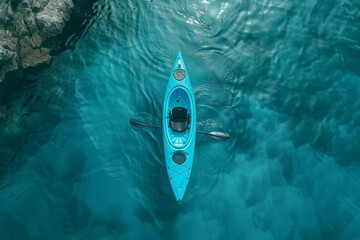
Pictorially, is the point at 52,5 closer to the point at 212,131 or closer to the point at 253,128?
the point at 212,131

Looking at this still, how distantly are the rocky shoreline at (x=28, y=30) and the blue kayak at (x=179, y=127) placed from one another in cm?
572

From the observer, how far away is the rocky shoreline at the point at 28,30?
13.7 meters

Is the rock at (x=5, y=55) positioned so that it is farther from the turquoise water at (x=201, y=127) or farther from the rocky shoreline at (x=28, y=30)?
the turquoise water at (x=201, y=127)

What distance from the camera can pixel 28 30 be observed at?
14.5 m

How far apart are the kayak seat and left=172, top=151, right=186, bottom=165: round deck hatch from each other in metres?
0.95

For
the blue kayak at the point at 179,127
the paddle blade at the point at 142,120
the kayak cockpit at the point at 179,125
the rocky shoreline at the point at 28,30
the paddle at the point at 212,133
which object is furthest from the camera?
the rocky shoreline at the point at 28,30

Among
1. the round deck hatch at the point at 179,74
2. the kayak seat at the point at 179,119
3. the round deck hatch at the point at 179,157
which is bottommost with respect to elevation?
the round deck hatch at the point at 179,157

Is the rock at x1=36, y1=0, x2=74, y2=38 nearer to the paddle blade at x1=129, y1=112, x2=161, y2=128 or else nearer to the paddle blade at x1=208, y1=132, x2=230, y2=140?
the paddle blade at x1=129, y1=112, x2=161, y2=128

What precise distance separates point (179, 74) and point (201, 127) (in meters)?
2.37

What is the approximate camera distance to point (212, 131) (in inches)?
543

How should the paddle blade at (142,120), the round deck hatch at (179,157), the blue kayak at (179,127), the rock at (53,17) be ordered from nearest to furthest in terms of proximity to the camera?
the blue kayak at (179,127) → the round deck hatch at (179,157) → the paddle blade at (142,120) → the rock at (53,17)

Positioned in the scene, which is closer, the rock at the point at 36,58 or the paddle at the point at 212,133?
the paddle at the point at 212,133

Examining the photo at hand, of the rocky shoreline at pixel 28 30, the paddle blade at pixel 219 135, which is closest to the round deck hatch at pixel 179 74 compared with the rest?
the paddle blade at pixel 219 135

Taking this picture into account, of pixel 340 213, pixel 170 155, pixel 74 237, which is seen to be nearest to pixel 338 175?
pixel 340 213
